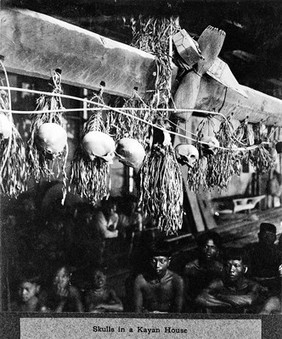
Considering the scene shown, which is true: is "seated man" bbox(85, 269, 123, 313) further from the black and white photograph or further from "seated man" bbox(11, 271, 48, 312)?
"seated man" bbox(11, 271, 48, 312)

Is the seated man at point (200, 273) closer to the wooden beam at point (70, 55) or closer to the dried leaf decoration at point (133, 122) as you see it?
the dried leaf decoration at point (133, 122)

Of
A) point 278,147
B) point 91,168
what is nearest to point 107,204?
point 91,168

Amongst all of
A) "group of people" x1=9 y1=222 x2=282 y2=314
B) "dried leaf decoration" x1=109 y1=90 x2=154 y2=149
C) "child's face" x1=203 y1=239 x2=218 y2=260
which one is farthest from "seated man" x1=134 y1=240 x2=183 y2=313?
"dried leaf decoration" x1=109 y1=90 x2=154 y2=149

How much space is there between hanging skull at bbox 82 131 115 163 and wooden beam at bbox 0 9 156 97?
0.14m

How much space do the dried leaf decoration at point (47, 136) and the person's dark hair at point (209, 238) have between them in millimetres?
414

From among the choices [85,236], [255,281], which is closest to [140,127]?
[85,236]

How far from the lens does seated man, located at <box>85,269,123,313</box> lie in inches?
50.0

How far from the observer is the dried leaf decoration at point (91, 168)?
1149 mm

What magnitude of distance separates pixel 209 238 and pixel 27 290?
1.71 ft

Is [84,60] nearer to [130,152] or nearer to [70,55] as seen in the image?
[70,55]

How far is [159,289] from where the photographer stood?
1.28 meters

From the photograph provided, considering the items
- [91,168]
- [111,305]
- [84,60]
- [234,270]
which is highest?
[84,60]

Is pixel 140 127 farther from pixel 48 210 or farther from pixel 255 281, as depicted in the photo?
pixel 255 281

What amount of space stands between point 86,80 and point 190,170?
376 millimetres
